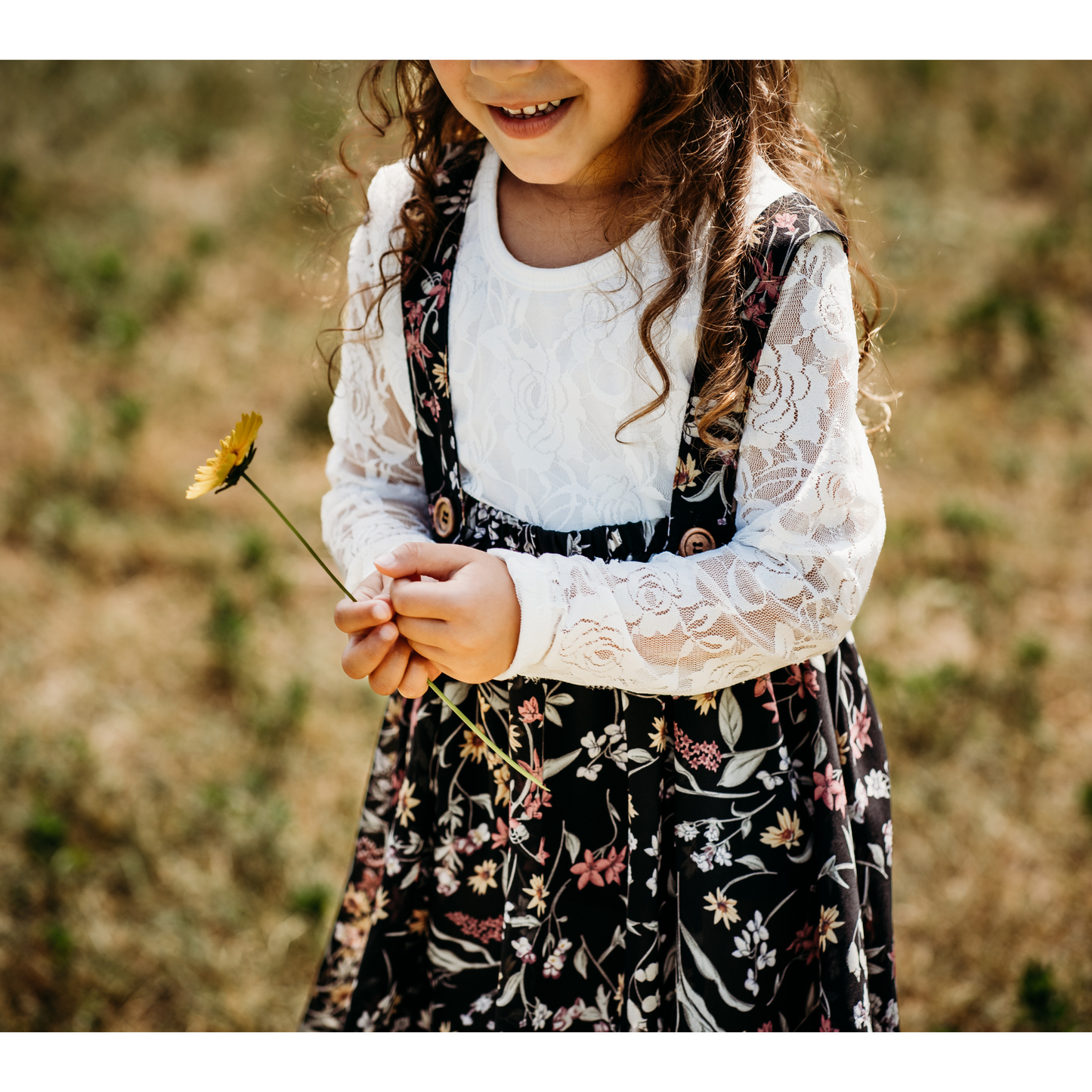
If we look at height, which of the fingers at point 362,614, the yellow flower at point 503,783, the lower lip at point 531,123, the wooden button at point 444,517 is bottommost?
the yellow flower at point 503,783

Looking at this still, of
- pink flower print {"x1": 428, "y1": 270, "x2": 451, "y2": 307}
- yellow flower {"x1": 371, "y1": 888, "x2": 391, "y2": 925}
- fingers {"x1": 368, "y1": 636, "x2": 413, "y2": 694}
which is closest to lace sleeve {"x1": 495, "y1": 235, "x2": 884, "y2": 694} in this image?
fingers {"x1": 368, "y1": 636, "x2": 413, "y2": 694}

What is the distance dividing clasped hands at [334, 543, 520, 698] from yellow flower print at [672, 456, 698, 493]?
0.19m

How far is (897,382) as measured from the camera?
3.31m

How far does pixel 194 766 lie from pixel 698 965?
4.61 ft

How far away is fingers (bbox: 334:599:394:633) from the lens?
2.98 feet

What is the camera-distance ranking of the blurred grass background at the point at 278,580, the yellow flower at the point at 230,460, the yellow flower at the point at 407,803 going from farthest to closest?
the blurred grass background at the point at 278,580, the yellow flower at the point at 407,803, the yellow flower at the point at 230,460

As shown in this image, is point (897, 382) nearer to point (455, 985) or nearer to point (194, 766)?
point (194, 766)

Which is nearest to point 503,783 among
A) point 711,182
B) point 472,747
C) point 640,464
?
point 472,747

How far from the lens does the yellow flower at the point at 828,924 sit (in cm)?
104

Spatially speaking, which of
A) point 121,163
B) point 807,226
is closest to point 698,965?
point 807,226

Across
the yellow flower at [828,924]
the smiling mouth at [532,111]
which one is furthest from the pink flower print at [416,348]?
the yellow flower at [828,924]

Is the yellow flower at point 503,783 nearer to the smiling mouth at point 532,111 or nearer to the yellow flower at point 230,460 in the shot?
the yellow flower at point 230,460

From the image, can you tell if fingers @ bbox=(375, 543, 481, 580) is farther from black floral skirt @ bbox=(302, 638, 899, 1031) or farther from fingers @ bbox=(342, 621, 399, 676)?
black floral skirt @ bbox=(302, 638, 899, 1031)

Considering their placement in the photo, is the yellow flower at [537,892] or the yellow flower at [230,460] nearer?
the yellow flower at [230,460]
